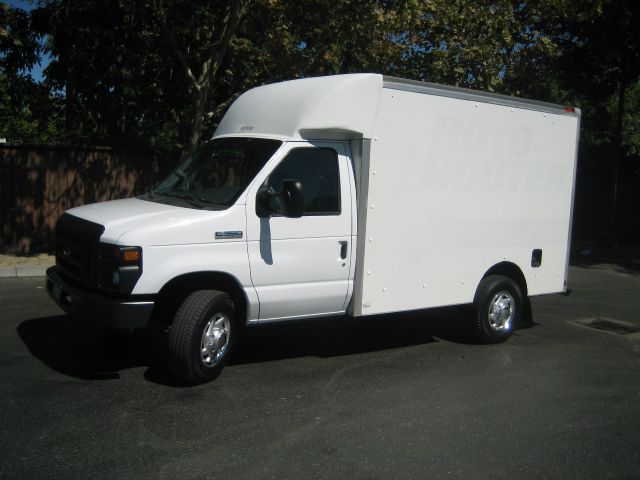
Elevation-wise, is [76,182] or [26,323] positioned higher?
[76,182]

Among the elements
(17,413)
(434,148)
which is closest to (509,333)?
(434,148)

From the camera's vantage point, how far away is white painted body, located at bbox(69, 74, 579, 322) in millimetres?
5711

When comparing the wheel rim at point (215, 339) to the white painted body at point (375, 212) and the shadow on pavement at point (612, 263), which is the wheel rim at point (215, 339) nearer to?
the white painted body at point (375, 212)

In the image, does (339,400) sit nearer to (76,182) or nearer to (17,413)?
(17,413)

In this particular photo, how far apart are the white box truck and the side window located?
13 millimetres

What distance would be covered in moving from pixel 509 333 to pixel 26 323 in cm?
547

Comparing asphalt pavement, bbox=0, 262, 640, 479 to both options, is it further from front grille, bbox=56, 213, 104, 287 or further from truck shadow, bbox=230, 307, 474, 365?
front grille, bbox=56, 213, 104, 287

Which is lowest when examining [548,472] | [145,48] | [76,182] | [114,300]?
[548,472]

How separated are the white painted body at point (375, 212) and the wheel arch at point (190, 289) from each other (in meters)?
0.09

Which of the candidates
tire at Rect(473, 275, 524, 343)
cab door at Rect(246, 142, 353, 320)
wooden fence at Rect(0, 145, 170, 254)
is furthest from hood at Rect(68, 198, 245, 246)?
wooden fence at Rect(0, 145, 170, 254)

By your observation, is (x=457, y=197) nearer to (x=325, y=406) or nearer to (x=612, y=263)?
(x=325, y=406)

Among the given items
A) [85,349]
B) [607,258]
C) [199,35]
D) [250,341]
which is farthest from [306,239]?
[607,258]

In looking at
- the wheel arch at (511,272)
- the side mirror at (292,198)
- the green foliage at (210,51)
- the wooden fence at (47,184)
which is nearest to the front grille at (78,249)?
the side mirror at (292,198)

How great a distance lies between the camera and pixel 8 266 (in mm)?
11039
